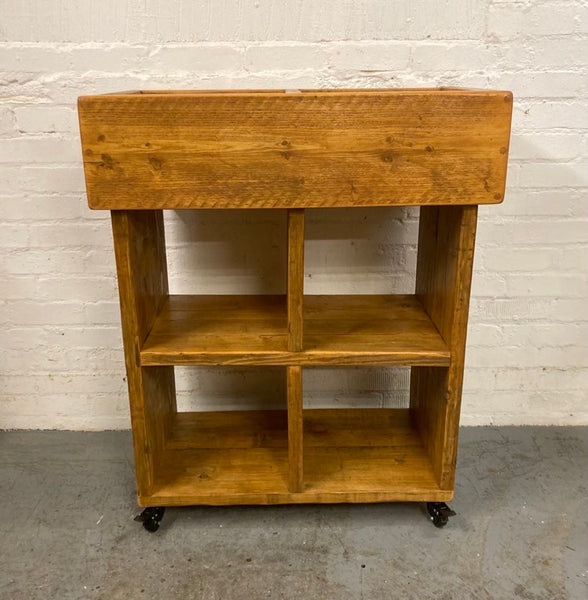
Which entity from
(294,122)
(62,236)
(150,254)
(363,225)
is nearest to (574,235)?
(363,225)

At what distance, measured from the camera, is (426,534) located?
168 cm

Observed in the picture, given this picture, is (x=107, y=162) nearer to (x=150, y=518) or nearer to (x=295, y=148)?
(x=295, y=148)

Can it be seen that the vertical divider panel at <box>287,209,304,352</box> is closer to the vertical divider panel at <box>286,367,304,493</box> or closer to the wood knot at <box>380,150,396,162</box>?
the vertical divider panel at <box>286,367,304,493</box>

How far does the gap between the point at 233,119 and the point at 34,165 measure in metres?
0.88

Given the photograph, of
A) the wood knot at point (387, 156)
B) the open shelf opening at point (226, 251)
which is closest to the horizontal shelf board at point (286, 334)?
the open shelf opening at point (226, 251)

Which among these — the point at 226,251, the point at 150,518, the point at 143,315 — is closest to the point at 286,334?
the point at 143,315

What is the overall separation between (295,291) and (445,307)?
40 cm

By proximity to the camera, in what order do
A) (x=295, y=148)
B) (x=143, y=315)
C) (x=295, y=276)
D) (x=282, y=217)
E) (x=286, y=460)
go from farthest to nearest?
(x=282, y=217), (x=286, y=460), (x=143, y=315), (x=295, y=276), (x=295, y=148)

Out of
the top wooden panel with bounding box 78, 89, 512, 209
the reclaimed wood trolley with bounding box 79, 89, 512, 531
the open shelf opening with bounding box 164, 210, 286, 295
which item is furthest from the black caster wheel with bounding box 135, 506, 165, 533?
the top wooden panel with bounding box 78, 89, 512, 209

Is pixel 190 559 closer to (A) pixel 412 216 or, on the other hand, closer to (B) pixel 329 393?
(B) pixel 329 393

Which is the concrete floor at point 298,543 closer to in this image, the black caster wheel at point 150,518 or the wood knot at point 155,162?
the black caster wheel at point 150,518

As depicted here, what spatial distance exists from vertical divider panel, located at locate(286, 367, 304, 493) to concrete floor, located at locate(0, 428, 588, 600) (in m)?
0.15

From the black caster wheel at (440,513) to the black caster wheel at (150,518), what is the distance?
0.74 metres

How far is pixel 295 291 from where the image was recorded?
1.50 meters
